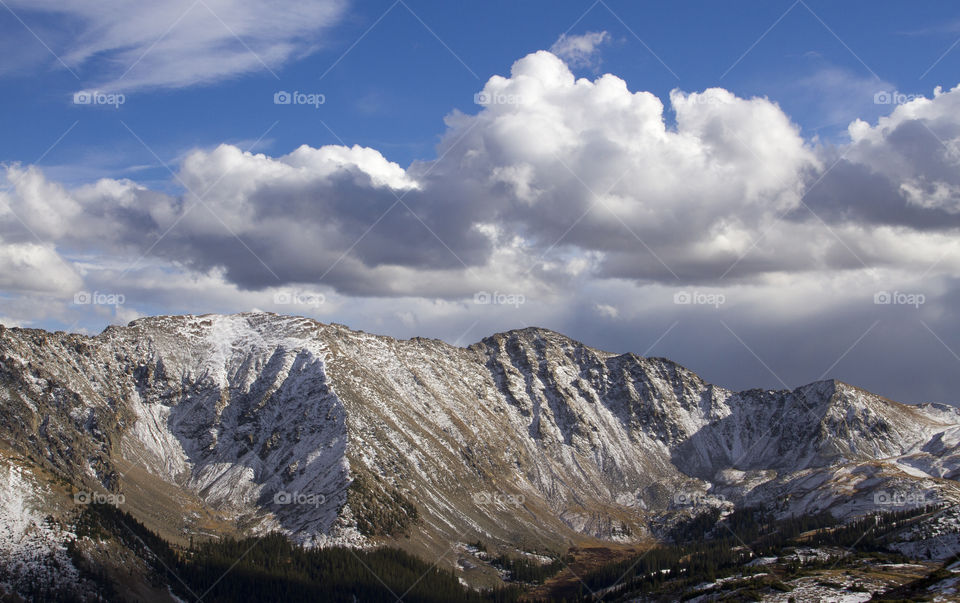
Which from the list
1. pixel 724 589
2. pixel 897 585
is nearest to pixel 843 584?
pixel 897 585

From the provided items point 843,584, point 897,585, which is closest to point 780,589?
point 843,584

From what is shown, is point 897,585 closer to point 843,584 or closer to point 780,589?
point 843,584

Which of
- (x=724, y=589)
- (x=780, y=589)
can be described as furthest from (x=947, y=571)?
(x=724, y=589)

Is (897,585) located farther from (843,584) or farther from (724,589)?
(724,589)

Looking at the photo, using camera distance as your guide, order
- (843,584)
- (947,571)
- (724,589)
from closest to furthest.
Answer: (947,571) → (843,584) → (724,589)

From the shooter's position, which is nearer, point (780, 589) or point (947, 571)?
point (947, 571)

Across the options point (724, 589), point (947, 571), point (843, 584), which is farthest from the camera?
point (724, 589)

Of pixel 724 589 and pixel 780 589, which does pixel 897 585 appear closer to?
pixel 780 589
